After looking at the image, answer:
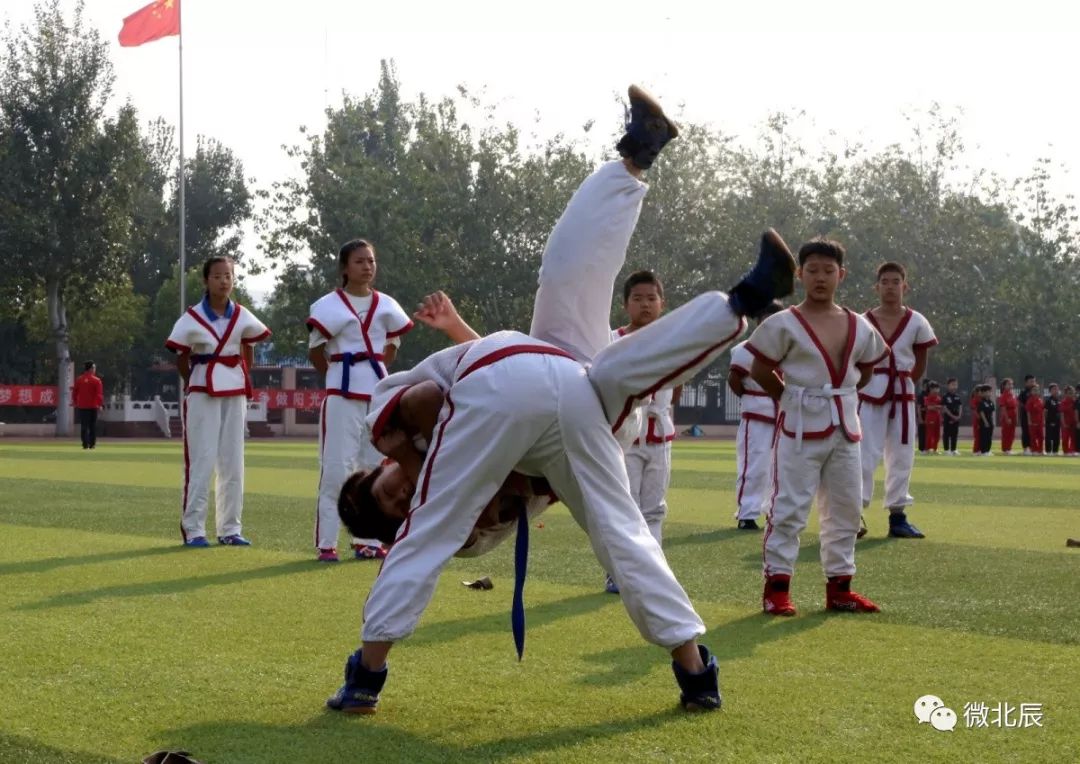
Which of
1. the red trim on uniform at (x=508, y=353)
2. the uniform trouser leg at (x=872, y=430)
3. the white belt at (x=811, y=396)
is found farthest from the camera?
the uniform trouser leg at (x=872, y=430)

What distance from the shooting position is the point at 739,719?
477cm

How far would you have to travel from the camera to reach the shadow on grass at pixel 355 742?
168 inches

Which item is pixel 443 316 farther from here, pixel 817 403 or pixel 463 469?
pixel 817 403

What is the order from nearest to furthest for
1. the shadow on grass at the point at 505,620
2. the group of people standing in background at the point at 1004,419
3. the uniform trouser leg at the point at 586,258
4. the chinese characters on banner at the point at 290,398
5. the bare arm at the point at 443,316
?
the uniform trouser leg at the point at 586,258
the bare arm at the point at 443,316
the shadow on grass at the point at 505,620
the group of people standing in background at the point at 1004,419
the chinese characters on banner at the point at 290,398

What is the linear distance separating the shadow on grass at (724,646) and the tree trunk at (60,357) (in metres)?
42.2

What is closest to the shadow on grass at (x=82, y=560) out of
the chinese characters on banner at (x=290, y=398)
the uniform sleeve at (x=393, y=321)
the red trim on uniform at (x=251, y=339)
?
the red trim on uniform at (x=251, y=339)

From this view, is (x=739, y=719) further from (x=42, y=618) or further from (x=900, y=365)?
(x=900, y=365)

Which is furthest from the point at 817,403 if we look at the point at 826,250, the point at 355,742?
the point at 355,742

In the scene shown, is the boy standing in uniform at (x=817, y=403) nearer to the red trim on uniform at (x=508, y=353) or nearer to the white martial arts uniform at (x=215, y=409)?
the red trim on uniform at (x=508, y=353)

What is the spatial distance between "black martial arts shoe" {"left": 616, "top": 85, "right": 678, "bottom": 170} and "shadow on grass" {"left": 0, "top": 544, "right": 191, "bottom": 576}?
5.47 m

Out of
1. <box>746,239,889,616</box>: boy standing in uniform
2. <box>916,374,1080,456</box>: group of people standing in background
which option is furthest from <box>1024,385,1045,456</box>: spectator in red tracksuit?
<box>746,239,889,616</box>: boy standing in uniform

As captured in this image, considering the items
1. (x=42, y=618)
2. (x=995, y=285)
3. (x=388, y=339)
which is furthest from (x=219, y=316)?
(x=995, y=285)

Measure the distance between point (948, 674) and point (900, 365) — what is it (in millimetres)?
7029

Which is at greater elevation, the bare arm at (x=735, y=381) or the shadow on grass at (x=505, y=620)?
the bare arm at (x=735, y=381)
